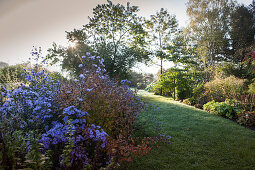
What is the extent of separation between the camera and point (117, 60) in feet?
28.8

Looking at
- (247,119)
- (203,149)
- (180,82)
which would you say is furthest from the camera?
(180,82)

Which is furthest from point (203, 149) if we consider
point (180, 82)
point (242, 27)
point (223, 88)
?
point (242, 27)

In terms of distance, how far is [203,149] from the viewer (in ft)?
10.7

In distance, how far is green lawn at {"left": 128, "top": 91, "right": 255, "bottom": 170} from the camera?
2.68 metres

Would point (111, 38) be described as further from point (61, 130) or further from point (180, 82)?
point (61, 130)

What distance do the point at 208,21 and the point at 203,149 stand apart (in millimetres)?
15817

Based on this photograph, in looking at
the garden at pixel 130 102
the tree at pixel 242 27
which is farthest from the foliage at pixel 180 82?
the tree at pixel 242 27

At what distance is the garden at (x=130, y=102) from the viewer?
2055 millimetres

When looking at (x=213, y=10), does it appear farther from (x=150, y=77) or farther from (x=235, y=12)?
(x=150, y=77)

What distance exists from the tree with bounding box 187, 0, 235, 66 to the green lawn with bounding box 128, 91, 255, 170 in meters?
12.5

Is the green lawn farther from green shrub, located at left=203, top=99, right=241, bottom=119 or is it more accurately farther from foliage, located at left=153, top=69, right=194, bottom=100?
foliage, located at left=153, top=69, right=194, bottom=100

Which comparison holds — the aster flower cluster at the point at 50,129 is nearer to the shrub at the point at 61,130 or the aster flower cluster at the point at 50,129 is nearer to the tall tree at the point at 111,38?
the shrub at the point at 61,130

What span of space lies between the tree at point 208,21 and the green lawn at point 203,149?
41.1ft

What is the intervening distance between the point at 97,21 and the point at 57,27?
8.66 feet
